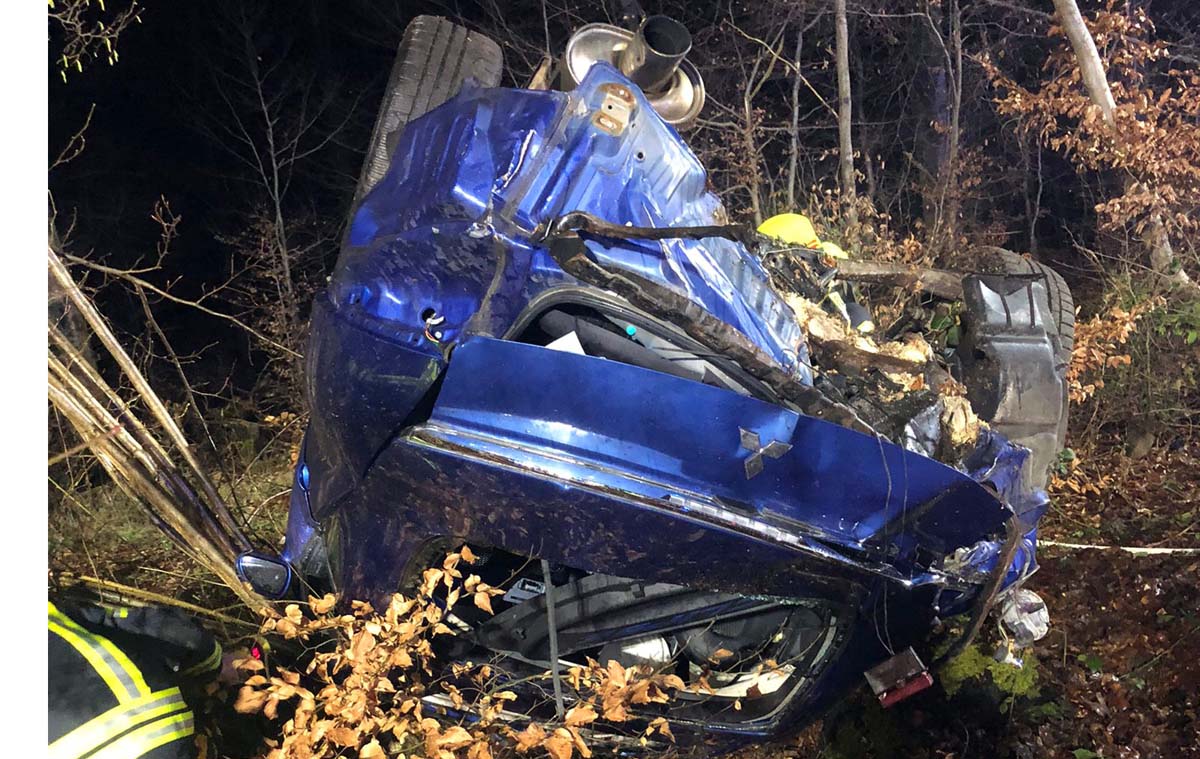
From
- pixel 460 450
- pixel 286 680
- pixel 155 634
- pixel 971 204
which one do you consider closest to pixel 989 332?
pixel 460 450

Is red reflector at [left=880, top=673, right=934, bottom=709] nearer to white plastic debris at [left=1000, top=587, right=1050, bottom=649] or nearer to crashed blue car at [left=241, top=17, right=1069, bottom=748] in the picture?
crashed blue car at [left=241, top=17, right=1069, bottom=748]

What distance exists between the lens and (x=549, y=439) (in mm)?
1994

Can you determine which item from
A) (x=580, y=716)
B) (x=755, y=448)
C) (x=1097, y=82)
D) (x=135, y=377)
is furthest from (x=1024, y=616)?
(x=1097, y=82)

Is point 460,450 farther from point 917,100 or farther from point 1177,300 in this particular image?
point 917,100

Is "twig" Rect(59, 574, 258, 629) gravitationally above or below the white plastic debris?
below

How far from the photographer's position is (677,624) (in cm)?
256

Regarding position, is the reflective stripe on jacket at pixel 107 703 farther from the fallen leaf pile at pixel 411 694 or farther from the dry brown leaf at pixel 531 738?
the dry brown leaf at pixel 531 738

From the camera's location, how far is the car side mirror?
240 cm

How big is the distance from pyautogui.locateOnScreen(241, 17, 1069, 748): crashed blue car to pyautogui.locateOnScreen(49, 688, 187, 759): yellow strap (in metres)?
0.63

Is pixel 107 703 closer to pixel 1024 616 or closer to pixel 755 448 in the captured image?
pixel 755 448

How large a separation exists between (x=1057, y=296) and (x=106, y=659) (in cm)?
397

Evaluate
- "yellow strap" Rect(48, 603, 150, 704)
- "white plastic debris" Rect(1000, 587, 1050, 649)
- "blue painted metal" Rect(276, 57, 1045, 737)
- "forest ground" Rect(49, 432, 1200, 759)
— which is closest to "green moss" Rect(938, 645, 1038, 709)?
"forest ground" Rect(49, 432, 1200, 759)

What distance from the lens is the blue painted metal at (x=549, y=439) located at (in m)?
1.97

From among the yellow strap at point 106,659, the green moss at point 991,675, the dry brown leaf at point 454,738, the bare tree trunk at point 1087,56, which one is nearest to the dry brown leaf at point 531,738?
the dry brown leaf at point 454,738
